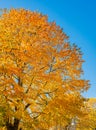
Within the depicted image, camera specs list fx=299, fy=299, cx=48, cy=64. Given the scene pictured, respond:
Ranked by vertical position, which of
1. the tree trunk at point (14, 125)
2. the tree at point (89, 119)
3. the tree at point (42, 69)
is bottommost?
the tree trunk at point (14, 125)

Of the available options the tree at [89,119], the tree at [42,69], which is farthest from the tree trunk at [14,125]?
the tree at [89,119]

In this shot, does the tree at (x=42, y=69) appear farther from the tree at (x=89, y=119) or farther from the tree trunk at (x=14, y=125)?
the tree at (x=89, y=119)

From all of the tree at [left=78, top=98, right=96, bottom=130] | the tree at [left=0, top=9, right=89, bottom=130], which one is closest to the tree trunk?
the tree at [left=0, top=9, right=89, bottom=130]

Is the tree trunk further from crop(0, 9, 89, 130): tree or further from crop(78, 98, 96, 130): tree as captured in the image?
crop(78, 98, 96, 130): tree

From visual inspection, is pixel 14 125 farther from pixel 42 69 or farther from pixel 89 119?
pixel 89 119

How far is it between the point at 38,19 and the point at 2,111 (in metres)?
9.98

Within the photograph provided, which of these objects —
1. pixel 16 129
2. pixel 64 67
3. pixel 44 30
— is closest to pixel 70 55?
pixel 64 67

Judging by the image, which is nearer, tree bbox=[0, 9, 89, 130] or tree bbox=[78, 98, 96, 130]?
tree bbox=[0, 9, 89, 130]

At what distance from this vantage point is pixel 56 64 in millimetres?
19812

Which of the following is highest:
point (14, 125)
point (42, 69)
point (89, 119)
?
point (89, 119)

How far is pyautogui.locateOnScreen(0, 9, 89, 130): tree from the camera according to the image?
18.6 meters

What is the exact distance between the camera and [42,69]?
19.1 meters

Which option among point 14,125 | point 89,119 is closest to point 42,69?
point 14,125

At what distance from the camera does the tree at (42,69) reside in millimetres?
18578
